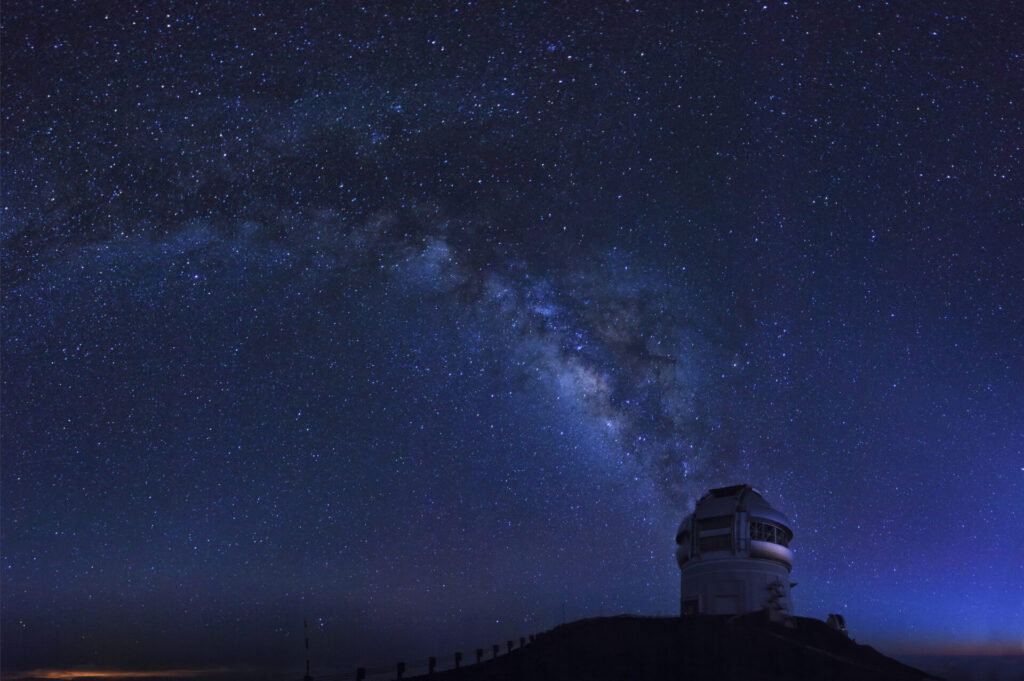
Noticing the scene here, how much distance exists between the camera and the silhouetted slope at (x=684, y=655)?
984 inches

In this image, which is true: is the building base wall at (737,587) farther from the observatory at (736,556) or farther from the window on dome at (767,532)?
the window on dome at (767,532)

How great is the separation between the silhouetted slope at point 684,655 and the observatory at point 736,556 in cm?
638

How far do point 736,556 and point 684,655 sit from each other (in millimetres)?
15675

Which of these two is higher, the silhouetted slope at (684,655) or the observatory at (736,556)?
the observatory at (736,556)

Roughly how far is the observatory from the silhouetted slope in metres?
6.38

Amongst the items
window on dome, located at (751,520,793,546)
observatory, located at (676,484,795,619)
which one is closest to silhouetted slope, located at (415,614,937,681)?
observatory, located at (676,484,795,619)

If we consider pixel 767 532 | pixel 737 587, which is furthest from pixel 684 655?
pixel 767 532

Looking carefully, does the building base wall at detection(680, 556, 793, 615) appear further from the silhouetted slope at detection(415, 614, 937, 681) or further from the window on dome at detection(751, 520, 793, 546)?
the silhouetted slope at detection(415, 614, 937, 681)

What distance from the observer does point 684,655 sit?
27.4 metres

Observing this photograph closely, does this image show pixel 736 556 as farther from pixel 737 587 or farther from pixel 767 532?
pixel 767 532

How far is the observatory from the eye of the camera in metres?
41.2

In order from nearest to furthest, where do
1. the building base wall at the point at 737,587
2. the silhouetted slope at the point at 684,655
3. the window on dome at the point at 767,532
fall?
the silhouetted slope at the point at 684,655 < the building base wall at the point at 737,587 < the window on dome at the point at 767,532

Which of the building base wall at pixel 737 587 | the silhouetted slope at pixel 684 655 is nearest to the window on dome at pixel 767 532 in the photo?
the building base wall at pixel 737 587

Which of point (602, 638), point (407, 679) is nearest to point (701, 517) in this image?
point (602, 638)
